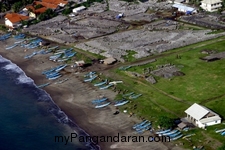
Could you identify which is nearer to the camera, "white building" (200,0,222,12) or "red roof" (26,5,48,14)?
"white building" (200,0,222,12)

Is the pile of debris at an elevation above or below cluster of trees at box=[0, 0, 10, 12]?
below

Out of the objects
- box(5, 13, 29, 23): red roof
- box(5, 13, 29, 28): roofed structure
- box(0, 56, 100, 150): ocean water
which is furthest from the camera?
box(5, 13, 29, 23): red roof

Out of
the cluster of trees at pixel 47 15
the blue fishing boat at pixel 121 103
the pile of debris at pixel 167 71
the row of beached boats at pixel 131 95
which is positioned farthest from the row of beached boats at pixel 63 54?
the cluster of trees at pixel 47 15

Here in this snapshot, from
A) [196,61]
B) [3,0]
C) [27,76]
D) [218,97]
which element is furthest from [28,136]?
[3,0]

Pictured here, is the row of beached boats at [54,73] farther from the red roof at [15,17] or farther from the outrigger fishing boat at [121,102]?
the red roof at [15,17]

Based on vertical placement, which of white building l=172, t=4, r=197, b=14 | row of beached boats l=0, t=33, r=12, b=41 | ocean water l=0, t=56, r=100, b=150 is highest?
white building l=172, t=4, r=197, b=14

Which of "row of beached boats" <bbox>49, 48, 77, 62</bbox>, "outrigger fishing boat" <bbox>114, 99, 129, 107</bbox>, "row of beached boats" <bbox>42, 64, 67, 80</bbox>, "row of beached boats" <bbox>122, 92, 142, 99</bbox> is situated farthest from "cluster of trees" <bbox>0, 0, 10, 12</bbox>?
"outrigger fishing boat" <bbox>114, 99, 129, 107</bbox>

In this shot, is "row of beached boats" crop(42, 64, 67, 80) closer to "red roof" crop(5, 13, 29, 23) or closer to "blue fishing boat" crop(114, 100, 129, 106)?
"blue fishing boat" crop(114, 100, 129, 106)
